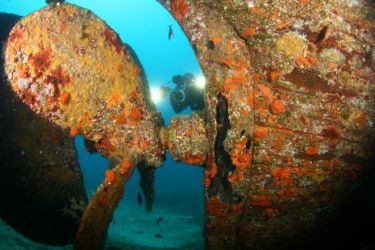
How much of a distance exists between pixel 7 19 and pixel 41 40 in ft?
5.08

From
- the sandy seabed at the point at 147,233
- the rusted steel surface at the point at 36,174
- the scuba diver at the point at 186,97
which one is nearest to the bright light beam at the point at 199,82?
the scuba diver at the point at 186,97

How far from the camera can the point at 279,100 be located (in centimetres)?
261

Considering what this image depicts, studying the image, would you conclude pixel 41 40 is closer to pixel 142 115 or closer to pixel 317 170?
pixel 142 115

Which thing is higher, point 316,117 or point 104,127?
point 316,117

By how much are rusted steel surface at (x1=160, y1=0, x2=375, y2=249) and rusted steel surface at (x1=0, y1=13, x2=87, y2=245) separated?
5.75ft

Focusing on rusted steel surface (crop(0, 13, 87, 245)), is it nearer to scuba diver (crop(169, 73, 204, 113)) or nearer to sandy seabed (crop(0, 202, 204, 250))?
sandy seabed (crop(0, 202, 204, 250))

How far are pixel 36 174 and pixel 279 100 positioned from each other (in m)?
2.78

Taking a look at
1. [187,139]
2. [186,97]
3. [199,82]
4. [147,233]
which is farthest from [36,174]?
[147,233]

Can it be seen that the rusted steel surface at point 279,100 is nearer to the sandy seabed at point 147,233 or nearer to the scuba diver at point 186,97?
the scuba diver at point 186,97

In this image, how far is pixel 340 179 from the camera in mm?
2910

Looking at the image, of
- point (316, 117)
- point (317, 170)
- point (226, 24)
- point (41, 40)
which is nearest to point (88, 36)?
point (41, 40)

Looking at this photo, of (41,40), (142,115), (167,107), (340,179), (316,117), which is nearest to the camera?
(316,117)

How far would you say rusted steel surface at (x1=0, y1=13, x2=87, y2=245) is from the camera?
3.33 m

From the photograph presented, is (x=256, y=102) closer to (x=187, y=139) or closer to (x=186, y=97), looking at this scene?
(x=187, y=139)
